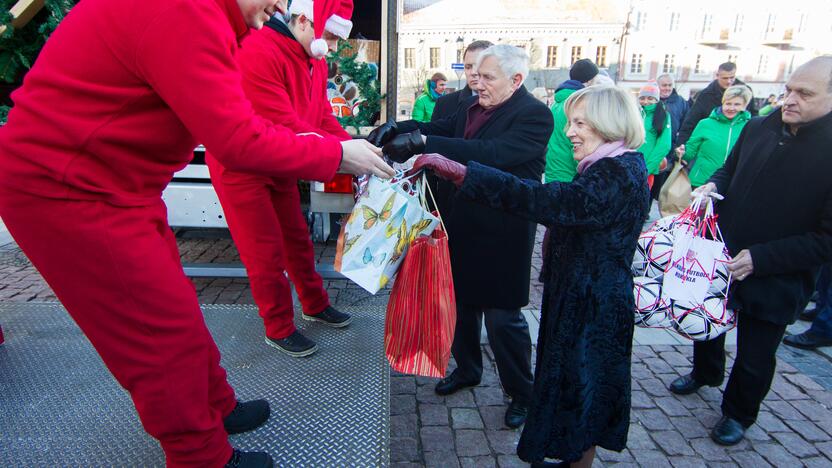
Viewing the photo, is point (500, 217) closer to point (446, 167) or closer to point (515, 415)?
point (446, 167)

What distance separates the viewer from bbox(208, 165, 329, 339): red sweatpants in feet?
8.23

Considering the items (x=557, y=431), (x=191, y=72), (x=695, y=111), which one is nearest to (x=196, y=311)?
(x=191, y=72)

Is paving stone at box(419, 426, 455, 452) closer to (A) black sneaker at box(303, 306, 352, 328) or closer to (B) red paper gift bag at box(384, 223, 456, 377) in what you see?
(B) red paper gift bag at box(384, 223, 456, 377)

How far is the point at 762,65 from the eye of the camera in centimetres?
4072

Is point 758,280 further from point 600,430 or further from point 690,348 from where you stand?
point 690,348

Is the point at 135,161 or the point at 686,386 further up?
the point at 135,161

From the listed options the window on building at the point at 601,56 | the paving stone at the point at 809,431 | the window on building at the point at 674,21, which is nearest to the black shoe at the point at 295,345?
the paving stone at the point at 809,431

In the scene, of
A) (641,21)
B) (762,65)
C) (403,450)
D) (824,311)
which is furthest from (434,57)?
(403,450)

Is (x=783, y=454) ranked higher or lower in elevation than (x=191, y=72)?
lower

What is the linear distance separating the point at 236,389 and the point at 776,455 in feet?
9.38

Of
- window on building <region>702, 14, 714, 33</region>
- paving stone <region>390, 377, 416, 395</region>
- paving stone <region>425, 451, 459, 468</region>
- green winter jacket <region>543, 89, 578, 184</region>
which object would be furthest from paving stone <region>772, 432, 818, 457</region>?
window on building <region>702, 14, 714, 33</region>

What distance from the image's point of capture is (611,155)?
6.05ft

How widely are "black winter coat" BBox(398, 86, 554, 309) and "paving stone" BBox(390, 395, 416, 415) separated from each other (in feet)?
2.43

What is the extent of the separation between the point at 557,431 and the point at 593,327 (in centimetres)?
47
